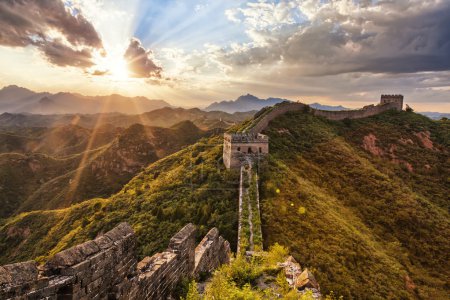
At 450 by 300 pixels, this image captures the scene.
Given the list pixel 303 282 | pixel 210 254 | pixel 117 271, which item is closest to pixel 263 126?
pixel 210 254

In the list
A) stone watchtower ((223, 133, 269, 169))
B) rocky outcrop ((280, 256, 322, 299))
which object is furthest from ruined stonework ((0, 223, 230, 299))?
stone watchtower ((223, 133, 269, 169))

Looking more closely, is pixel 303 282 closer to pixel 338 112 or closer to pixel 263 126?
pixel 263 126

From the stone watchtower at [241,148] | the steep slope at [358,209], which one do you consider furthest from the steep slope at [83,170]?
the steep slope at [358,209]

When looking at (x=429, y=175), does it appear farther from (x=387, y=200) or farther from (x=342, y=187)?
(x=342, y=187)

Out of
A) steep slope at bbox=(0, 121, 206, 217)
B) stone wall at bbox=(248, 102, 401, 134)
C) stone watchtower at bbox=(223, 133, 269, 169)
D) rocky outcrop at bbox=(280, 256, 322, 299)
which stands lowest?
steep slope at bbox=(0, 121, 206, 217)

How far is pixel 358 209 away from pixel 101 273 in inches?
1091

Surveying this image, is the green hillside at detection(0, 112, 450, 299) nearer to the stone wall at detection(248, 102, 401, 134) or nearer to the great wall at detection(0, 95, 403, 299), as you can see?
the stone wall at detection(248, 102, 401, 134)

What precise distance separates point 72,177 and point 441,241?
89.3 m

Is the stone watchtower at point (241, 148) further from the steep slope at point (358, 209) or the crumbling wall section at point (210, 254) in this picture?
the crumbling wall section at point (210, 254)

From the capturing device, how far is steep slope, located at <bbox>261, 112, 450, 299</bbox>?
18.0 metres

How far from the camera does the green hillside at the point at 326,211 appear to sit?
1866 cm

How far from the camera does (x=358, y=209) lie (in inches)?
1118

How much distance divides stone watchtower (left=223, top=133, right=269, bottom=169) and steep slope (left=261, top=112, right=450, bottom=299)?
1903mm

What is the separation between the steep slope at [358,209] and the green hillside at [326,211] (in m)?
0.09
